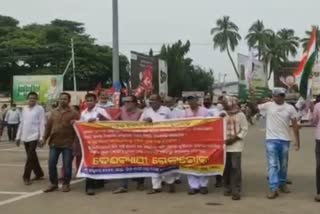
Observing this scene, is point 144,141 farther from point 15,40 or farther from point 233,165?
point 15,40

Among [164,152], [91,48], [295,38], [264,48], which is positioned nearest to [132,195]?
[164,152]

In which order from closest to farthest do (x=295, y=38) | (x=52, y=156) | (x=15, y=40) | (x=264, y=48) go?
1. (x=52, y=156)
2. (x=15, y=40)
3. (x=264, y=48)
4. (x=295, y=38)

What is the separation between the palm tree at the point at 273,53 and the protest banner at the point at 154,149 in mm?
95549

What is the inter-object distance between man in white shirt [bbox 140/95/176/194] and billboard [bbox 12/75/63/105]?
1106 inches

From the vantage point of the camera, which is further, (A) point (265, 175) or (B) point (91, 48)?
(B) point (91, 48)

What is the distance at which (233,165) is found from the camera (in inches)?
430

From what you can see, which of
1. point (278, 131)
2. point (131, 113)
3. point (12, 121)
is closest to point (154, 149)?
point (131, 113)

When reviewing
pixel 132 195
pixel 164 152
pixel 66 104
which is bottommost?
pixel 132 195

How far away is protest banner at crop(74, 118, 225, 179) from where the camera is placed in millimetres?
11320

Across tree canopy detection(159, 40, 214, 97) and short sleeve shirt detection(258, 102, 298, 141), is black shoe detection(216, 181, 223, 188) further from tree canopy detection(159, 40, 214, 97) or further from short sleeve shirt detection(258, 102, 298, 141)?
tree canopy detection(159, 40, 214, 97)

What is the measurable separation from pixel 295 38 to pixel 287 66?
18.3ft

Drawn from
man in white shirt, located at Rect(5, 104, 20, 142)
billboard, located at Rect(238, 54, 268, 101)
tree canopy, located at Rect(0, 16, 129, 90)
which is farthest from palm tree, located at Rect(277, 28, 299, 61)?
man in white shirt, located at Rect(5, 104, 20, 142)

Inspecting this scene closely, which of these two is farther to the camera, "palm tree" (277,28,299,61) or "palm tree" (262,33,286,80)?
"palm tree" (277,28,299,61)

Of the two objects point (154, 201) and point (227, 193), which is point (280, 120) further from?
point (154, 201)
